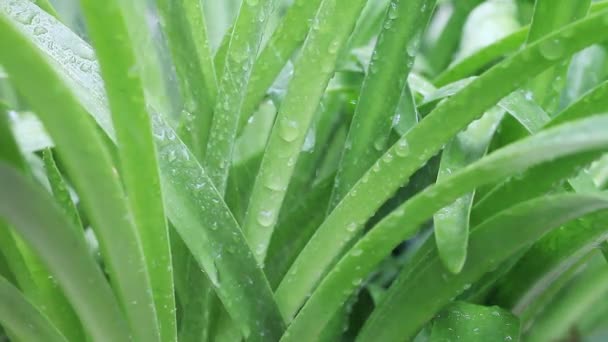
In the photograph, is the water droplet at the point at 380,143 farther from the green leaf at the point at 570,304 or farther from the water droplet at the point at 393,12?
the green leaf at the point at 570,304

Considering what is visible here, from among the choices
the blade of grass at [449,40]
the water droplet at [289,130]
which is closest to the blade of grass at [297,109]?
the water droplet at [289,130]

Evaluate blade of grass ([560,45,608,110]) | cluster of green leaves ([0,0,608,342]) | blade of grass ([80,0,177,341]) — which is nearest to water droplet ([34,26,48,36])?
cluster of green leaves ([0,0,608,342])

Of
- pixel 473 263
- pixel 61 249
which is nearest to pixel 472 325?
pixel 473 263

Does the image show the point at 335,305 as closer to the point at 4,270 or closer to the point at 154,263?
the point at 154,263

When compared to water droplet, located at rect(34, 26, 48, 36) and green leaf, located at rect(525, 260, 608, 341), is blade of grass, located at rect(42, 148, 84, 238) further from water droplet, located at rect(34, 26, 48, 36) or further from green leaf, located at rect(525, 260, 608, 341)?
green leaf, located at rect(525, 260, 608, 341)

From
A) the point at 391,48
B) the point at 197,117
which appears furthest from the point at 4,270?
the point at 391,48
